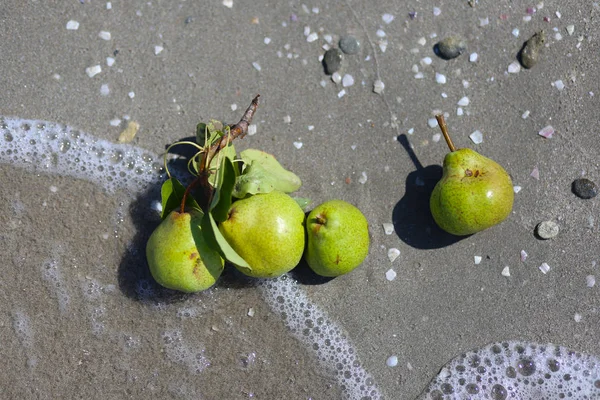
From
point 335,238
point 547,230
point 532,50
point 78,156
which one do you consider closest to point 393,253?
point 335,238

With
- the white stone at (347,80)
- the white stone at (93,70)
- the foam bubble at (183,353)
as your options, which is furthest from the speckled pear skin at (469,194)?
the white stone at (93,70)

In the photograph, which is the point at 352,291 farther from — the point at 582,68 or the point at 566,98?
the point at 582,68

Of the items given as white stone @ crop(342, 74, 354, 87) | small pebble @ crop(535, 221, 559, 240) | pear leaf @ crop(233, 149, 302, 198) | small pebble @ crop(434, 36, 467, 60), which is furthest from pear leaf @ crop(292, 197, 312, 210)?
small pebble @ crop(535, 221, 559, 240)

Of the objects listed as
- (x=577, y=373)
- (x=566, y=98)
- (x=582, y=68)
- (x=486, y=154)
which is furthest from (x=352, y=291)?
(x=582, y=68)

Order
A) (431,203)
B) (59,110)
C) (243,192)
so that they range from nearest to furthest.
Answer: (243,192), (431,203), (59,110)

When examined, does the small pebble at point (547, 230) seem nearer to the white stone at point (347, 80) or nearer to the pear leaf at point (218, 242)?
the white stone at point (347, 80)

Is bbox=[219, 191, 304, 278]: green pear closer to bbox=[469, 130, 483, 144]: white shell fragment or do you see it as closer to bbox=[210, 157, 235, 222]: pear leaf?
bbox=[210, 157, 235, 222]: pear leaf
